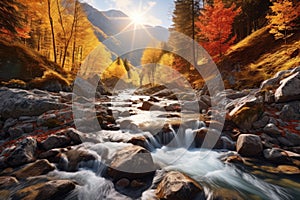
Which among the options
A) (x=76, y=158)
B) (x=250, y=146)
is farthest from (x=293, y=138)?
(x=76, y=158)

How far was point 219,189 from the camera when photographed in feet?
17.7

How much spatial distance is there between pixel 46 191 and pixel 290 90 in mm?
11473

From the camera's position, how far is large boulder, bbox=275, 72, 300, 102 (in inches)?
343

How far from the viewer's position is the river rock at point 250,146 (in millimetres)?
7132

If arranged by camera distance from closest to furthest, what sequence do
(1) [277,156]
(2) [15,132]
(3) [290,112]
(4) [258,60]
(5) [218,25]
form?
1. (1) [277,156]
2. (2) [15,132]
3. (3) [290,112]
4. (4) [258,60]
5. (5) [218,25]

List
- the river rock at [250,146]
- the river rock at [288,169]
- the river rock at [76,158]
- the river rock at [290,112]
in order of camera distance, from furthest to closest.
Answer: the river rock at [290,112], the river rock at [250,146], the river rock at [76,158], the river rock at [288,169]

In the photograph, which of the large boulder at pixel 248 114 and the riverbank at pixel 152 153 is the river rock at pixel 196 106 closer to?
the riverbank at pixel 152 153

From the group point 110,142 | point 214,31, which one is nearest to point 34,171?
point 110,142

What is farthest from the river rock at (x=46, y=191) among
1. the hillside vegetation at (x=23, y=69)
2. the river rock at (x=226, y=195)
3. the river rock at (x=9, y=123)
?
the hillside vegetation at (x=23, y=69)

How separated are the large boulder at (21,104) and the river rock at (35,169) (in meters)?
5.49

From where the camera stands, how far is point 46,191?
4520 mm

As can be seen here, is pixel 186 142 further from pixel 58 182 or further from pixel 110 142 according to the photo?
pixel 58 182

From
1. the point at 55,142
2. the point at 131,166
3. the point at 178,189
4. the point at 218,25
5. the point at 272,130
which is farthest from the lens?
the point at 218,25

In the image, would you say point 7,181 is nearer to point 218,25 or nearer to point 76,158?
point 76,158
